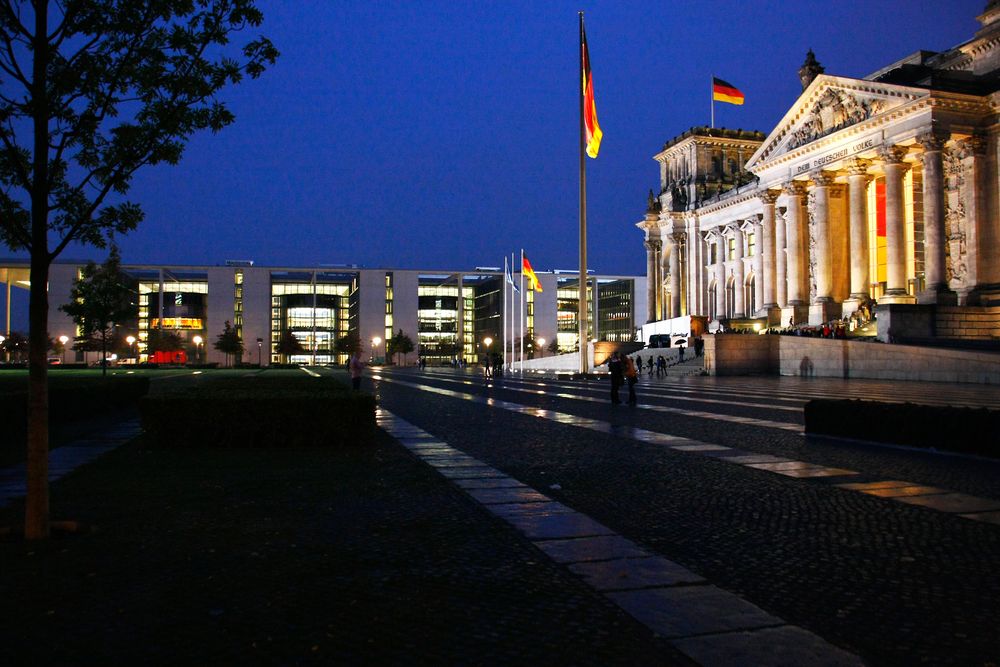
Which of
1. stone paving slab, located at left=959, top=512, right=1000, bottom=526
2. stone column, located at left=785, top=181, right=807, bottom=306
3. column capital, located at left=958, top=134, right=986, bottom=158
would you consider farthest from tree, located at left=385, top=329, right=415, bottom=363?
stone paving slab, located at left=959, top=512, right=1000, bottom=526

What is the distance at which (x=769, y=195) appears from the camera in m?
66.2

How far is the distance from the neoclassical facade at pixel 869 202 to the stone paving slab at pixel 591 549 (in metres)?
47.7

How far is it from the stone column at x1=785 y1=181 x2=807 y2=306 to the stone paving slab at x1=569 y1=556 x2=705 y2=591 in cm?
6090

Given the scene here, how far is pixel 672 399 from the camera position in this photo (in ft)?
89.9

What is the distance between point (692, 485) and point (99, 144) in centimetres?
815

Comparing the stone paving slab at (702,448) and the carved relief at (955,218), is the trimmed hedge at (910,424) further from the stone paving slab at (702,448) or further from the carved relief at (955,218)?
the carved relief at (955,218)

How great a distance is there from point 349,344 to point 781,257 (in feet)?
282

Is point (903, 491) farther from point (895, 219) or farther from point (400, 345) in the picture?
point (400, 345)

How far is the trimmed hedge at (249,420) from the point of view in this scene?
13.8 m

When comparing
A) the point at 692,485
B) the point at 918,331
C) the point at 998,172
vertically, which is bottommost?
the point at 692,485

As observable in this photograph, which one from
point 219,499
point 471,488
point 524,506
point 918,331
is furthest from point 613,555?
point 918,331

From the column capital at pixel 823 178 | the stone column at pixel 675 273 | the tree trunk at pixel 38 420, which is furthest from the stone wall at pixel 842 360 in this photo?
the stone column at pixel 675 273

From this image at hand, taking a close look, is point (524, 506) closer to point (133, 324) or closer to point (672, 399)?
point (672, 399)

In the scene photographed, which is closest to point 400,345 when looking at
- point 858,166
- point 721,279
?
point 721,279
